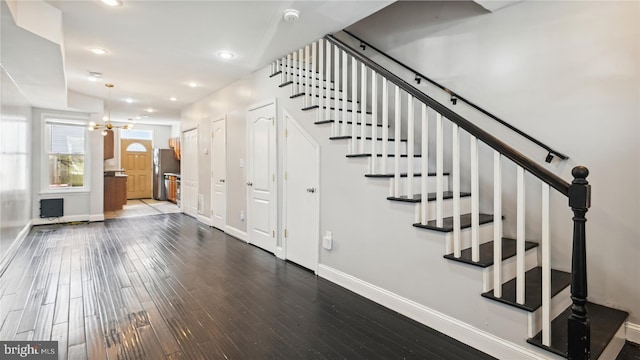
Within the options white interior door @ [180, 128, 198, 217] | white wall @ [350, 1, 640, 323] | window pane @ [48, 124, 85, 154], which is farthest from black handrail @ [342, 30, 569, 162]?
window pane @ [48, 124, 85, 154]

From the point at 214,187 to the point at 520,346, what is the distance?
17.1 feet

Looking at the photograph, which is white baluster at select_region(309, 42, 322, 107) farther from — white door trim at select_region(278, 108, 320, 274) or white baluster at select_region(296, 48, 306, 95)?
white door trim at select_region(278, 108, 320, 274)

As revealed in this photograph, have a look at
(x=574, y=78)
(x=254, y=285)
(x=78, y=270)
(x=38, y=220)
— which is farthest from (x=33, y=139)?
(x=574, y=78)

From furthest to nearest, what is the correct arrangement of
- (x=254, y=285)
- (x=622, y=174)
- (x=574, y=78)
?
(x=254, y=285), (x=574, y=78), (x=622, y=174)

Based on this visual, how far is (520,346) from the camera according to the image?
181cm

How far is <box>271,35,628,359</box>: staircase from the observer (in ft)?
5.24

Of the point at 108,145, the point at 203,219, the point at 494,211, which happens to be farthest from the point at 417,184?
the point at 108,145

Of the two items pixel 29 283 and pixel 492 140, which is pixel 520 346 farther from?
pixel 29 283

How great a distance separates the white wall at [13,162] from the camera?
3.54 metres

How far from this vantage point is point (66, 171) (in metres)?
6.40

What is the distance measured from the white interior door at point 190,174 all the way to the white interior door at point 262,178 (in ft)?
9.11

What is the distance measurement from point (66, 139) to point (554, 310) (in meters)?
8.28

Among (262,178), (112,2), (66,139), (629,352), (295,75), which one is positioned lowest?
(629,352)

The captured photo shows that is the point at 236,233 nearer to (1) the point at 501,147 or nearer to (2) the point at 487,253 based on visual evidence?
(2) the point at 487,253
